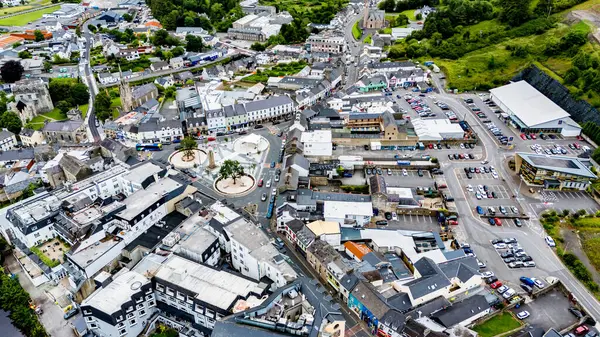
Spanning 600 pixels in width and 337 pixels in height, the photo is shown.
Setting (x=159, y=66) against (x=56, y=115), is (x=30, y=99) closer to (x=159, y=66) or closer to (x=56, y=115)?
(x=56, y=115)

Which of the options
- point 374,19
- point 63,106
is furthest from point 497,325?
point 374,19

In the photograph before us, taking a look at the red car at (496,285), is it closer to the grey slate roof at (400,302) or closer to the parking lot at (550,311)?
the parking lot at (550,311)

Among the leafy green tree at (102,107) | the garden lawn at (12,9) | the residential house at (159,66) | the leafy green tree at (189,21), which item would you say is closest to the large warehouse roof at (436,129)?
the leafy green tree at (102,107)

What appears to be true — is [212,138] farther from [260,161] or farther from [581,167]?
[581,167]

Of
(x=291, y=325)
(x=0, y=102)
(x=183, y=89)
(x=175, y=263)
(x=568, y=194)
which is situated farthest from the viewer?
(x=183, y=89)

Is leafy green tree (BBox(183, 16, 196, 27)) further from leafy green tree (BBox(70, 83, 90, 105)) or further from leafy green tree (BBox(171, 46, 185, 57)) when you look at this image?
leafy green tree (BBox(70, 83, 90, 105))

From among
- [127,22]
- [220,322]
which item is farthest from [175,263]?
[127,22]

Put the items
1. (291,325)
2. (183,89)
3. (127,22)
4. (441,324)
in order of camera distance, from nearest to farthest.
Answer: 1. (291,325)
2. (441,324)
3. (183,89)
4. (127,22)
